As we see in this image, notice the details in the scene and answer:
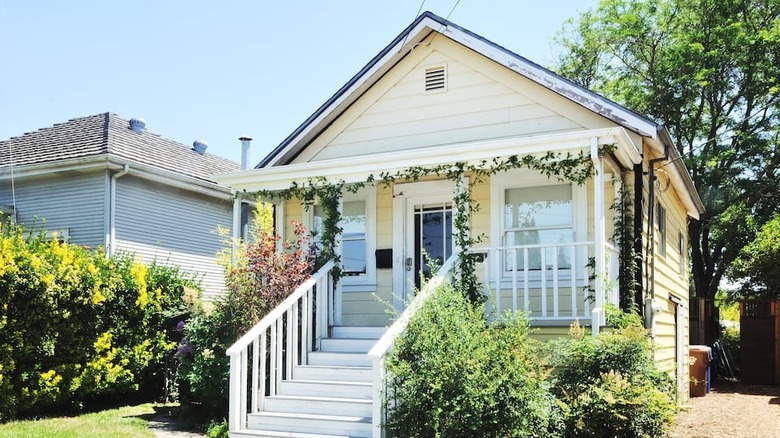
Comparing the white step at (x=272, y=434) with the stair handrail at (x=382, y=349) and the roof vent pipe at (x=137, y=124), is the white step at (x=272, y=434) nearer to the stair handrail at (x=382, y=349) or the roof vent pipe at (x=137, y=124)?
the stair handrail at (x=382, y=349)

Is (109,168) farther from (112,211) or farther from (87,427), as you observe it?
(87,427)

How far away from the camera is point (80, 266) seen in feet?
32.9

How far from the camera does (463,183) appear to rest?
9.84 meters

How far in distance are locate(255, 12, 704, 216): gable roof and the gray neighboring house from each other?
427 centimetres

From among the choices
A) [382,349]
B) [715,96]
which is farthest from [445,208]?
[715,96]

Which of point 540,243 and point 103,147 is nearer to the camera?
point 540,243

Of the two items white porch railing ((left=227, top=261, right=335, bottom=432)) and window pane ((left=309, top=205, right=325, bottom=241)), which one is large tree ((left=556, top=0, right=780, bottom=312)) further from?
→ white porch railing ((left=227, top=261, right=335, bottom=432))

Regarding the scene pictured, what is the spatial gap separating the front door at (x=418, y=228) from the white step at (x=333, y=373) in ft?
6.80

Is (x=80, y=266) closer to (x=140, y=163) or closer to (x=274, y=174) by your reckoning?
(x=274, y=174)

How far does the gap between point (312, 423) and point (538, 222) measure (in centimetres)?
421

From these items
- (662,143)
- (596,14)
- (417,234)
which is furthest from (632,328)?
(596,14)

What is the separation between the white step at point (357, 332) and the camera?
383 inches

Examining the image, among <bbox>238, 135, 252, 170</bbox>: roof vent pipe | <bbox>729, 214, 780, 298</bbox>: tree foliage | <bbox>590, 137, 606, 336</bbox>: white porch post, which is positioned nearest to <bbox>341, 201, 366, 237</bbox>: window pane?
<bbox>590, 137, 606, 336</bbox>: white porch post

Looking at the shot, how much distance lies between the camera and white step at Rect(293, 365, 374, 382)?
861 cm
